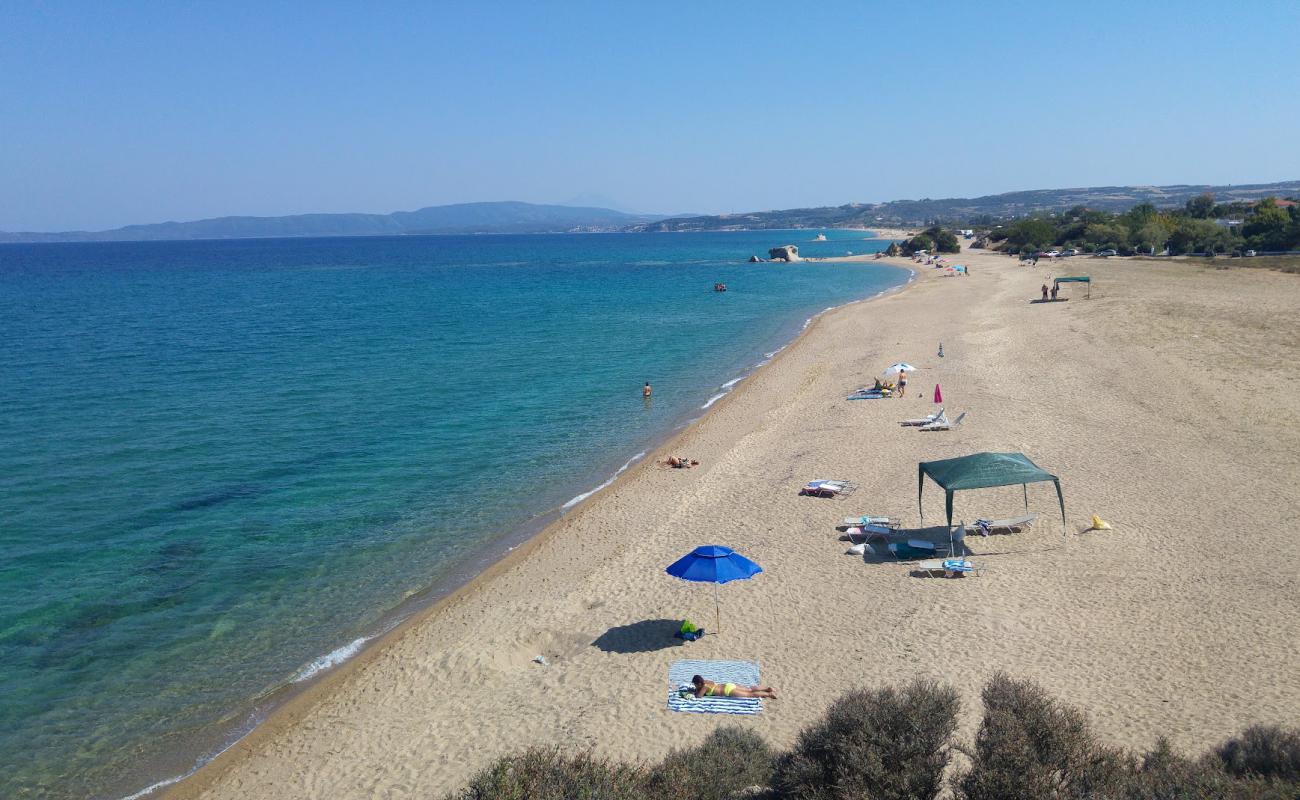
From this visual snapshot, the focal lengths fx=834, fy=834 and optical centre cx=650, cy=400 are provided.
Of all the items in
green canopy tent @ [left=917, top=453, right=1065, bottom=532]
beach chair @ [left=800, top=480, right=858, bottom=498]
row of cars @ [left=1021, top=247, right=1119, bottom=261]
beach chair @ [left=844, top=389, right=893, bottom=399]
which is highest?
row of cars @ [left=1021, top=247, right=1119, bottom=261]

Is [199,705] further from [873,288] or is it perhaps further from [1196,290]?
[873,288]

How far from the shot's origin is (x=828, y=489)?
18156mm

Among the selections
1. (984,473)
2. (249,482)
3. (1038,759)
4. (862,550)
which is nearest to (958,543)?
(984,473)

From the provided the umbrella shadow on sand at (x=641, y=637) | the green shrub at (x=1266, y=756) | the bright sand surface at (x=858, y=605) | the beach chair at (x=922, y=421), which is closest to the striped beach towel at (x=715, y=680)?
the bright sand surface at (x=858, y=605)

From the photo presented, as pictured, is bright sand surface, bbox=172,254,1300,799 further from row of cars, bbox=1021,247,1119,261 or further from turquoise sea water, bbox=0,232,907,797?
row of cars, bbox=1021,247,1119,261

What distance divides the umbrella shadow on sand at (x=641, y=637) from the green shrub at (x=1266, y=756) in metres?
7.03

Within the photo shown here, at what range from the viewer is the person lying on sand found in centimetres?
1073

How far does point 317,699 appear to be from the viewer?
39.4ft

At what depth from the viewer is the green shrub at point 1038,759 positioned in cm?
657

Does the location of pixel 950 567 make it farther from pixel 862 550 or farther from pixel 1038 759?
pixel 1038 759

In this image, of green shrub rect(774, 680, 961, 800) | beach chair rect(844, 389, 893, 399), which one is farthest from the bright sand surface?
beach chair rect(844, 389, 893, 399)

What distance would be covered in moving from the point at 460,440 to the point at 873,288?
5527 cm

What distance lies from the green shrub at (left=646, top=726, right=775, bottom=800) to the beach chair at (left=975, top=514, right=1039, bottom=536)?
845 centimetres

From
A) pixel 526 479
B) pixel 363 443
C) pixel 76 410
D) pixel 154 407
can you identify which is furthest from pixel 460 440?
pixel 76 410
